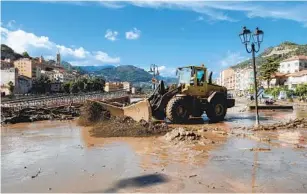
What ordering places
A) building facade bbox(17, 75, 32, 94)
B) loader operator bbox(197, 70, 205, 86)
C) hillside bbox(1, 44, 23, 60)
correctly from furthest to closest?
hillside bbox(1, 44, 23, 60) → building facade bbox(17, 75, 32, 94) → loader operator bbox(197, 70, 205, 86)

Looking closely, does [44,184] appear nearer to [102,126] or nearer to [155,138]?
[155,138]

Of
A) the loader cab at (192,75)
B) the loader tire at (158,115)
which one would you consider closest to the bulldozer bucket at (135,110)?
the loader tire at (158,115)

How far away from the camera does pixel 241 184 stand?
19.1ft

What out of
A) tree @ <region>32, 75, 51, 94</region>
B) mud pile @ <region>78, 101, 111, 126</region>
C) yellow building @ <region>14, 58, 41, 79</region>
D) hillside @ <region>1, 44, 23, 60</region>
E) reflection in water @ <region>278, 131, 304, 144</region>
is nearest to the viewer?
reflection in water @ <region>278, 131, 304, 144</region>

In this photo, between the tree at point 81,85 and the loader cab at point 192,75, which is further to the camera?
the tree at point 81,85

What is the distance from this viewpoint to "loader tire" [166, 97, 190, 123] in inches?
605

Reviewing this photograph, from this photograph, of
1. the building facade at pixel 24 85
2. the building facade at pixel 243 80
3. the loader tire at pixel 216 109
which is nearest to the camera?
the loader tire at pixel 216 109

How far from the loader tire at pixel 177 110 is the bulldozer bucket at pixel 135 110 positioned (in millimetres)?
1122

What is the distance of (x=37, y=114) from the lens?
2141 centimetres

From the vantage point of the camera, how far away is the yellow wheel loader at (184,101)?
50.5 feet

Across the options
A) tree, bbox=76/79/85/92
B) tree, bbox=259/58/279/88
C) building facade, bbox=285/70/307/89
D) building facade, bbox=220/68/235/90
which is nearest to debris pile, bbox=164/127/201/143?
tree, bbox=259/58/279/88

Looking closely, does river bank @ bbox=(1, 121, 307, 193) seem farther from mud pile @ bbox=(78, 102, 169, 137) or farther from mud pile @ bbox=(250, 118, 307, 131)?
mud pile @ bbox=(250, 118, 307, 131)

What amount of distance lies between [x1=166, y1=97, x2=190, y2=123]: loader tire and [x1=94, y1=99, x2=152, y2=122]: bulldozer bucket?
112 centimetres

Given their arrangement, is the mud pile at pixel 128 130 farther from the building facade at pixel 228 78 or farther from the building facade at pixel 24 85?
the building facade at pixel 228 78
